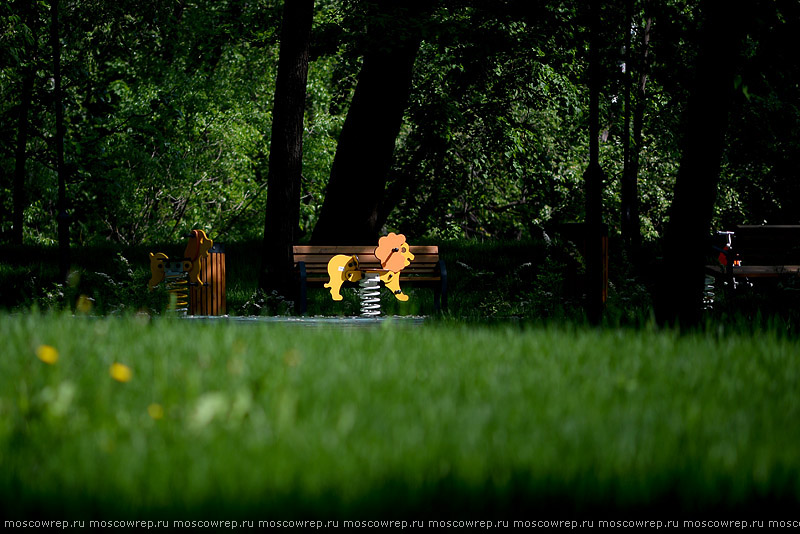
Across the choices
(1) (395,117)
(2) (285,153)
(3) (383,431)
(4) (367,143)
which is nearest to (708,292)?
(1) (395,117)

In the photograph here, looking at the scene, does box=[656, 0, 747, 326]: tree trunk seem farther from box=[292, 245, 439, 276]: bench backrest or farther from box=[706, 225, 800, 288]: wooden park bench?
box=[706, 225, 800, 288]: wooden park bench

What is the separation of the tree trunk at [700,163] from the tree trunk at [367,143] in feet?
27.8

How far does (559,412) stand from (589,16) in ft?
25.4

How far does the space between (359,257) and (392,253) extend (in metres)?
0.53

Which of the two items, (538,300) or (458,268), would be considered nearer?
(538,300)

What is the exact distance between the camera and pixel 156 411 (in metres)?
3.74

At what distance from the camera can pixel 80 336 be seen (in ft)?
18.4

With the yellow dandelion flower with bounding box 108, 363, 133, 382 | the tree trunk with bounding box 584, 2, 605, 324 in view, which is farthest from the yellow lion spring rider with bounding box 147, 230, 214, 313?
the yellow dandelion flower with bounding box 108, 363, 133, 382

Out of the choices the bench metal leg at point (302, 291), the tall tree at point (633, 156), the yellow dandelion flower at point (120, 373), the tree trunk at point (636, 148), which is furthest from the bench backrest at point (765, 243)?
the yellow dandelion flower at point (120, 373)

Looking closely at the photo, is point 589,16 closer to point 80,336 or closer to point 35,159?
point 80,336

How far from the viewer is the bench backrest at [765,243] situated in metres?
15.2

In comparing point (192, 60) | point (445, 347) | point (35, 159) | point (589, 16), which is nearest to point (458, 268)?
point (589, 16)

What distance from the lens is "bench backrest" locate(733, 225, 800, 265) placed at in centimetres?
1523

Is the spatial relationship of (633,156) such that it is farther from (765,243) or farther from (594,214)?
(594,214)
